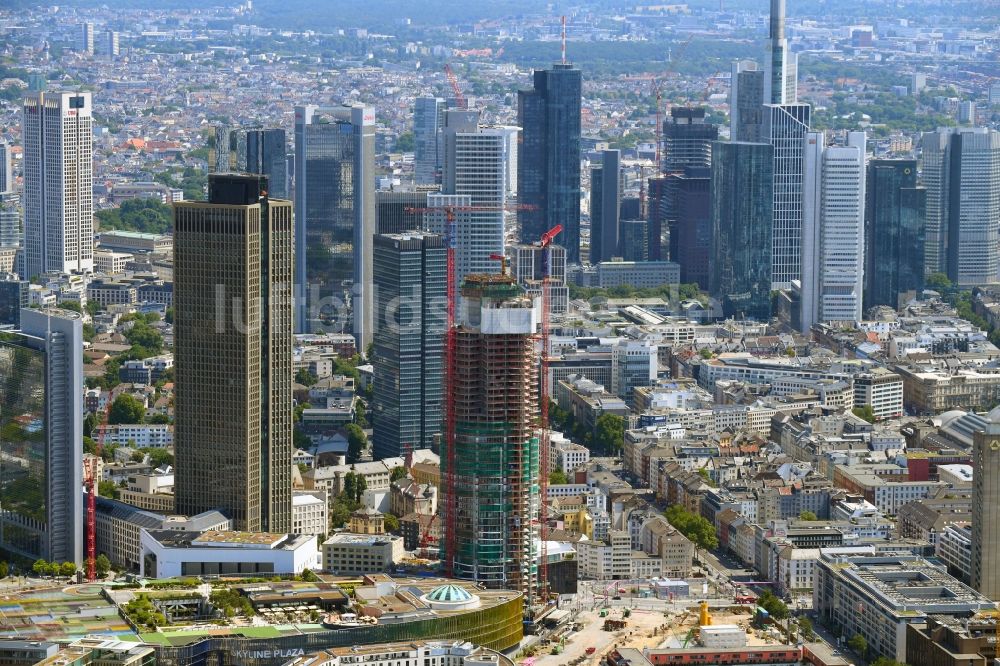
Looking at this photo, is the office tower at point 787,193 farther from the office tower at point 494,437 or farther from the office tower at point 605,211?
the office tower at point 494,437

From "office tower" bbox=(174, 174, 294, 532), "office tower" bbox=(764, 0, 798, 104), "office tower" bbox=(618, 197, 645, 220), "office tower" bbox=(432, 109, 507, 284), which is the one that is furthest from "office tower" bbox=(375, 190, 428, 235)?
"office tower" bbox=(618, 197, 645, 220)

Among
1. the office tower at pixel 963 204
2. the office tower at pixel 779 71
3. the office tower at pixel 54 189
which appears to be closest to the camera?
the office tower at pixel 54 189


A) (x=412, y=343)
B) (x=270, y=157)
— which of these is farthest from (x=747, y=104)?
(x=412, y=343)

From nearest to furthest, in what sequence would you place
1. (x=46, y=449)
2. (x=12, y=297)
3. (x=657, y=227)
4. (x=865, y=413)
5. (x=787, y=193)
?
1. (x=46, y=449)
2. (x=865, y=413)
3. (x=12, y=297)
4. (x=787, y=193)
5. (x=657, y=227)

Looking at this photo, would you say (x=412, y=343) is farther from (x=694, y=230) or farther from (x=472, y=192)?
(x=694, y=230)

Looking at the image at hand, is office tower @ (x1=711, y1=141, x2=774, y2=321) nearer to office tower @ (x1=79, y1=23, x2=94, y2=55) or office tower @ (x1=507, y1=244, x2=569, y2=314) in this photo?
office tower @ (x1=507, y1=244, x2=569, y2=314)

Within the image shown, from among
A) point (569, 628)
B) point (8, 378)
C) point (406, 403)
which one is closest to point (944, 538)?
point (569, 628)

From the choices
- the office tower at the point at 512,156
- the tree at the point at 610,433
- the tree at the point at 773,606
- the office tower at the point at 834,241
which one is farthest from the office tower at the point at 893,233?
the tree at the point at 773,606
